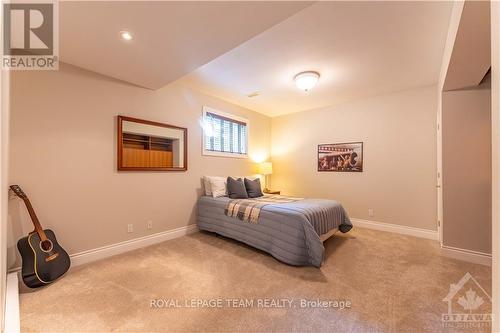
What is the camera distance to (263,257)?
2.70 meters

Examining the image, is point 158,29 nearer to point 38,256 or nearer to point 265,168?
point 38,256

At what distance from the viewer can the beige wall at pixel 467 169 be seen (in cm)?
250

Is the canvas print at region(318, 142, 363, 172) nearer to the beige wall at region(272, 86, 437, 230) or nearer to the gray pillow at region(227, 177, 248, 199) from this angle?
the beige wall at region(272, 86, 437, 230)

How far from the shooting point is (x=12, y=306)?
1617mm

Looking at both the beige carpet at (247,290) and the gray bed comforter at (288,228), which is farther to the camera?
the gray bed comforter at (288,228)

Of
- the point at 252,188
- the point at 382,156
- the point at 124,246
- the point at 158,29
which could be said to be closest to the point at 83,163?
the point at 124,246

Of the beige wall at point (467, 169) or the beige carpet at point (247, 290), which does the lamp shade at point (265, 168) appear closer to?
the beige carpet at point (247, 290)

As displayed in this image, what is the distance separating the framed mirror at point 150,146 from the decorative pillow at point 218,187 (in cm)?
56

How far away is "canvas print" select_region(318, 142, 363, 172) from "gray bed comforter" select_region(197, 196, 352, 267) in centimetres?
129

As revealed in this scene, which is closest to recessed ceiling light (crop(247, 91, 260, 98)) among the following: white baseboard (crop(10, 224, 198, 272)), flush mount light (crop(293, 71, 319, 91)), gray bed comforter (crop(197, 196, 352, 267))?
flush mount light (crop(293, 71, 319, 91))

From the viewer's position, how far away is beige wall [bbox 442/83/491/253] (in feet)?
8.21

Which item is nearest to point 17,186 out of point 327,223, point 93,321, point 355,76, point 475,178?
point 93,321

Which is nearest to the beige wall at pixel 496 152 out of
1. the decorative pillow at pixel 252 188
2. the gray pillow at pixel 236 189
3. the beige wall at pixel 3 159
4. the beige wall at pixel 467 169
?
the beige wall at pixel 3 159

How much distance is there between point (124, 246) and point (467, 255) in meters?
4.25
